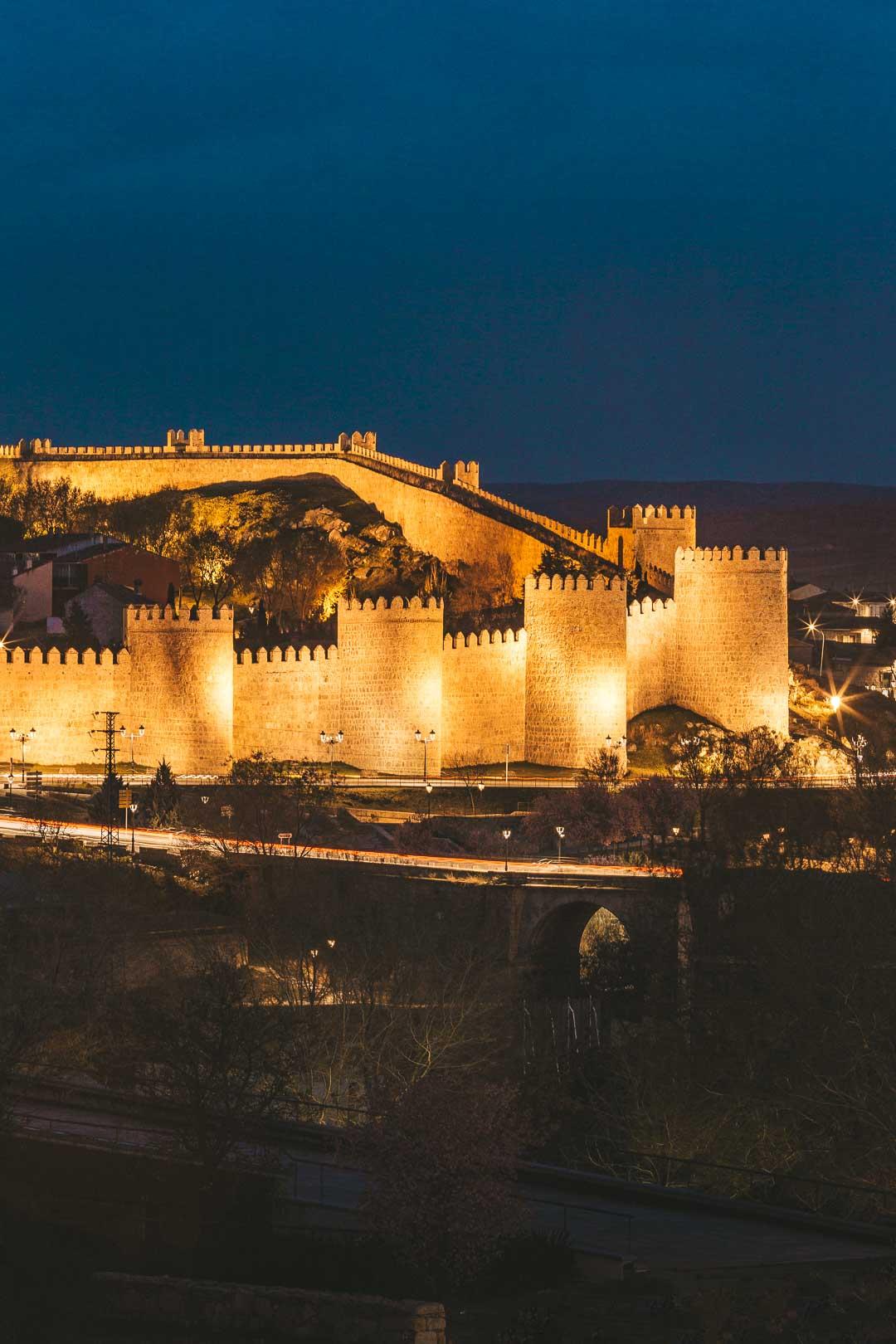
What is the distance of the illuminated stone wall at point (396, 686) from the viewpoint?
134 ft

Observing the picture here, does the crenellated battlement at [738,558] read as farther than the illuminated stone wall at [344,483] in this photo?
No

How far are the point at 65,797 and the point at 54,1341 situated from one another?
22744mm

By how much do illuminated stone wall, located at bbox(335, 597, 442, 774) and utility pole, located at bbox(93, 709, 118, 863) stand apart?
4646 millimetres

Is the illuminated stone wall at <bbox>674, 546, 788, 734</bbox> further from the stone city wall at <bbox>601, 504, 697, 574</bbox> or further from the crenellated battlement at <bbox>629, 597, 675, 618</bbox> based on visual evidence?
the stone city wall at <bbox>601, 504, 697, 574</bbox>

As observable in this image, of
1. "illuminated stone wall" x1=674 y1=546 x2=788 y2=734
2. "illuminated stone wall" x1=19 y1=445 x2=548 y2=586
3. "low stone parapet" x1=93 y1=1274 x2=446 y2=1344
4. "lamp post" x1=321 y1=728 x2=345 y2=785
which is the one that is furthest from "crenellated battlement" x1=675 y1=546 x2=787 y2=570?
"low stone parapet" x1=93 y1=1274 x2=446 y2=1344

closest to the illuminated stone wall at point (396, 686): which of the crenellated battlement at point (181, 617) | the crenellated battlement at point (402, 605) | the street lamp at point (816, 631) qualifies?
the crenellated battlement at point (402, 605)

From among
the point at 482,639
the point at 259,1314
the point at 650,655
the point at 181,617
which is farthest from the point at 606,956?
the point at 259,1314

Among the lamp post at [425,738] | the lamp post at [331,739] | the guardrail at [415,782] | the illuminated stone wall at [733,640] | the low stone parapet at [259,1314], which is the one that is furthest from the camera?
the illuminated stone wall at [733,640]

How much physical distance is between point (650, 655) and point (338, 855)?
9.46 metres

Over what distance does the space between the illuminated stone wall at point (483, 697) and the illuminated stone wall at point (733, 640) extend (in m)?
3.92

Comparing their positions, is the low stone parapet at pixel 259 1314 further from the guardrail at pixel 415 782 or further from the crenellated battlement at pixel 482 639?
the crenellated battlement at pixel 482 639

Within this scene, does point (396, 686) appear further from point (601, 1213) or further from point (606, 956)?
point (601, 1213)

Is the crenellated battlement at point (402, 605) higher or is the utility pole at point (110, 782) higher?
the crenellated battlement at point (402, 605)

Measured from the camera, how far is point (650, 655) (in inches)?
1697
